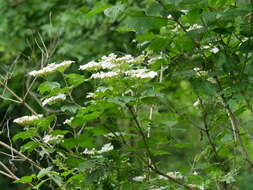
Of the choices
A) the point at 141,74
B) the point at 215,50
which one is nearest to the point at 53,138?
the point at 141,74

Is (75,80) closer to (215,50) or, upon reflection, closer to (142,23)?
(142,23)

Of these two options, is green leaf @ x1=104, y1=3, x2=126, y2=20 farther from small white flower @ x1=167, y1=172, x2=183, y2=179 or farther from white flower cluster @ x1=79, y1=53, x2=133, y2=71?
small white flower @ x1=167, y1=172, x2=183, y2=179

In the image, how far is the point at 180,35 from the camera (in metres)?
1.90

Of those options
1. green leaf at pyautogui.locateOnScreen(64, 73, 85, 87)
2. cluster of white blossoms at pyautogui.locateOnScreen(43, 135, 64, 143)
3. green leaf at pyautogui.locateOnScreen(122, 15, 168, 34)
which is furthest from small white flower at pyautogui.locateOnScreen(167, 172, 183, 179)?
green leaf at pyautogui.locateOnScreen(122, 15, 168, 34)

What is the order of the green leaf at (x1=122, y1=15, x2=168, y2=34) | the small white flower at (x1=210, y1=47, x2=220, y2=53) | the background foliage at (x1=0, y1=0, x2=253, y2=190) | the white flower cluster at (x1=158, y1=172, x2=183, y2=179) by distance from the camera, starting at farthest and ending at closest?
the white flower cluster at (x1=158, y1=172, x2=183, y2=179)
the small white flower at (x1=210, y1=47, x2=220, y2=53)
the background foliage at (x1=0, y1=0, x2=253, y2=190)
the green leaf at (x1=122, y1=15, x2=168, y2=34)

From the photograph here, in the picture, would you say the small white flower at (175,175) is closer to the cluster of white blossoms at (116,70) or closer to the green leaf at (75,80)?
the cluster of white blossoms at (116,70)

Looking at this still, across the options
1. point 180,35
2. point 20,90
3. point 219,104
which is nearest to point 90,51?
point 20,90

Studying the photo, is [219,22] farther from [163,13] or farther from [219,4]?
[163,13]

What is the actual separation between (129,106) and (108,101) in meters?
Result: 0.14

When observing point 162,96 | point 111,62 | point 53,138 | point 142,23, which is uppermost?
point 142,23

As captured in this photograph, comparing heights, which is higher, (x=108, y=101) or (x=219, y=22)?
(x=219, y=22)

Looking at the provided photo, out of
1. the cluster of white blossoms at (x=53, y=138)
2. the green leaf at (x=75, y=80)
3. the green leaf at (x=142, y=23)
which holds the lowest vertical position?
the cluster of white blossoms at (x=53, y=138)

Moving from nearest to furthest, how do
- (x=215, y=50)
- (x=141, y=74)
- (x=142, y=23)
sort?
(x=142, y=23) < (x=141, y=74) < (x=215, y=50)

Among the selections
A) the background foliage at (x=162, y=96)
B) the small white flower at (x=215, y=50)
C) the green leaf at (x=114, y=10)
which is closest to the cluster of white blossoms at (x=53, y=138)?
the background foliage at (x=162, y=96)
